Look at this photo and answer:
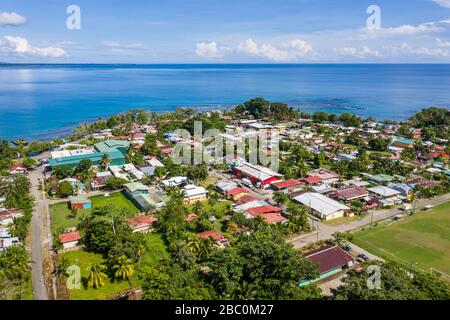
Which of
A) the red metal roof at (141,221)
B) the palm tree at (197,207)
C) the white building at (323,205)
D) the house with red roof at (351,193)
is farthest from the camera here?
the house with red roof at (351,193)

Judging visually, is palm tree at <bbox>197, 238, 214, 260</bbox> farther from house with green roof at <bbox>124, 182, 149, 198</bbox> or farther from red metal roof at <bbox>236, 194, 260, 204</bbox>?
house with green roof at <bbox>124, 182, 149, 198</bbox>

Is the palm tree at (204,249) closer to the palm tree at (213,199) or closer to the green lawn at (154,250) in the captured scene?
the green lawn at (154,250)

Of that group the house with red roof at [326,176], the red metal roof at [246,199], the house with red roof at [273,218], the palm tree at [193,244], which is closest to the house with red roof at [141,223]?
the palm tree at [193,244]

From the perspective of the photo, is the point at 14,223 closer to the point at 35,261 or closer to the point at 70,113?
the point at 35,261

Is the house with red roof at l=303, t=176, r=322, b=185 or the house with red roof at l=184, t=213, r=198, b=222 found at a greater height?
the house with red roof at l=303, t=176, r=322, b=185

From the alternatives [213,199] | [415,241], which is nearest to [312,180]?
[213,199]

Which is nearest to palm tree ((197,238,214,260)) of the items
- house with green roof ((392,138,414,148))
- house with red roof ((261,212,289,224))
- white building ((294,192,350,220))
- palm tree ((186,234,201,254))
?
palm tree ((186,234,201,254))
